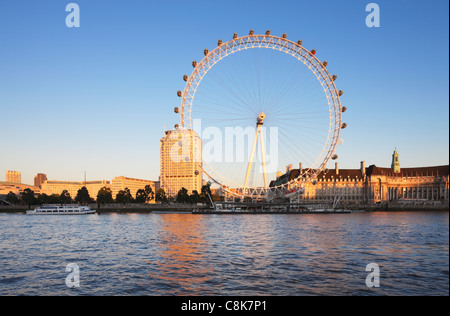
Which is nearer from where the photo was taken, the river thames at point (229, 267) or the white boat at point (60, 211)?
the river thames at point (229, 267)

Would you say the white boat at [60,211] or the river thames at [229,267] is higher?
the river thames at [229,267]

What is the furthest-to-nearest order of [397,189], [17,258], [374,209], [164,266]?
[397,189] → [374,209] → [17,258] → [164,266]

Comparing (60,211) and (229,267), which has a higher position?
(229,267)

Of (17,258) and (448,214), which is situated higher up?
(448,214)

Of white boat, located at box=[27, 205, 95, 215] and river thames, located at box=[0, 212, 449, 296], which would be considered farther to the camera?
white boat, located at box=[27, 205, 95, 215]

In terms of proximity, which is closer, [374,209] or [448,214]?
[448,214]

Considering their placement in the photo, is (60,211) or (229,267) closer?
(229,267)

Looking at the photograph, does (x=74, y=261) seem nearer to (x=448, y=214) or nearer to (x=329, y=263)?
(x=329, y=263)

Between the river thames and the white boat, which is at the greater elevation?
the river thames

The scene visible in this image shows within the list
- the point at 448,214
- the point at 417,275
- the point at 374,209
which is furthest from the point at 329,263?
the point at 374,209
